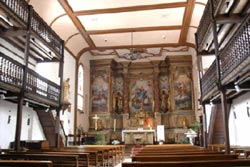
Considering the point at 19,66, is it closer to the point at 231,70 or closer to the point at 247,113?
the point at 231,70

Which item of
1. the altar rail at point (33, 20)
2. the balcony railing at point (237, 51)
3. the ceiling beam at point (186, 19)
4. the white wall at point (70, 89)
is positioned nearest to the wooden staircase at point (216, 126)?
the balcony railing at point (237, 51)

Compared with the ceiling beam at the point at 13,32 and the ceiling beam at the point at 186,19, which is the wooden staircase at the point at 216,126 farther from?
the ceiling beam at the point at 13,32

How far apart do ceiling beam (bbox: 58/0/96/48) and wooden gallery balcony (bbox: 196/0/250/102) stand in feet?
19.4

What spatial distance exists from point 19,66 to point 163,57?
13.2 meters

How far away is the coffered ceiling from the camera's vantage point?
11875 millimetres

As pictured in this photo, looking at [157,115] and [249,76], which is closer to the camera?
[249,76]

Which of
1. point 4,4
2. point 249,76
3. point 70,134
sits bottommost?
point 70,134

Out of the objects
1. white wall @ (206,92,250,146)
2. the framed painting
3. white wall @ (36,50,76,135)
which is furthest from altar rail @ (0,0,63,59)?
the framed painting

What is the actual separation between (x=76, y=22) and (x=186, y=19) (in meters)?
5.60

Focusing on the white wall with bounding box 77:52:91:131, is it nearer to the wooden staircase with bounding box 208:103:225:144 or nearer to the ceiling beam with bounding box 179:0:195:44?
the ceiling beam with bounding box 179:0:195:44

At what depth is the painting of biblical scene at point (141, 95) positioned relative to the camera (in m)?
19.6

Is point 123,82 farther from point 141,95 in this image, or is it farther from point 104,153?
point 104,153

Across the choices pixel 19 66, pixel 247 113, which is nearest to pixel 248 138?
pixel 247 113

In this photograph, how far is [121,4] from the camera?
12.0m
